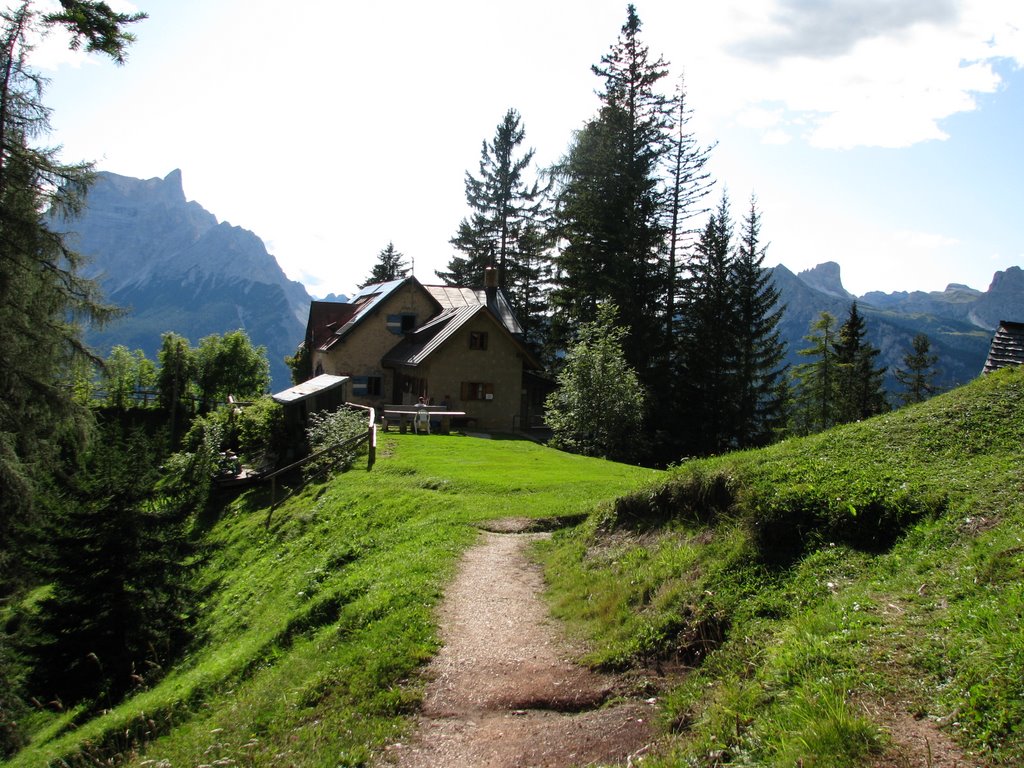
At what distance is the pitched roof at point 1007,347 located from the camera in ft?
49.2

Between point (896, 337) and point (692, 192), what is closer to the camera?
point (692, 192)

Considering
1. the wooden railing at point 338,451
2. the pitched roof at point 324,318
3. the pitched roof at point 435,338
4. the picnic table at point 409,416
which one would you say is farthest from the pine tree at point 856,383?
the wooden railing at point 338,451

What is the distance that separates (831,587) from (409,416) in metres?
25.6

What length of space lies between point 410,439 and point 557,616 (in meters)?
19.2

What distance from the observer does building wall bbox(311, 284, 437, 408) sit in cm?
3947

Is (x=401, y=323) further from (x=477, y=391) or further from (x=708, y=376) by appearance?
(x=708, y=376)

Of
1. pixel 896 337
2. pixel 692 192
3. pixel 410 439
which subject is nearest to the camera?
pixel 410 439

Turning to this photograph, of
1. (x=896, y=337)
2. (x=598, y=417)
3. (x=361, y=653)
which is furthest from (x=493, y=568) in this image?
(x=896, y=337)

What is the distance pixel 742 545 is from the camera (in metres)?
7.98

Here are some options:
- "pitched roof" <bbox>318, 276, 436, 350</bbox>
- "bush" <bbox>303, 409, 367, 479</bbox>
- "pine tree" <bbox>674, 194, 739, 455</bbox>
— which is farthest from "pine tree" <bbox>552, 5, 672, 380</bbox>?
"bush" <bbox>303, 409, 367, 479</bbox>

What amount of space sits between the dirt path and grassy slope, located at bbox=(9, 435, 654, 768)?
38 centimetres

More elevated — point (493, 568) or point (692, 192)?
point (692, 192)

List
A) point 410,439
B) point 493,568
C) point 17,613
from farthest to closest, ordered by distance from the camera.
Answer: point 410,439, point 17,613, point 493,568

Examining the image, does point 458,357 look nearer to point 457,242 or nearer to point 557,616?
point 457,242
